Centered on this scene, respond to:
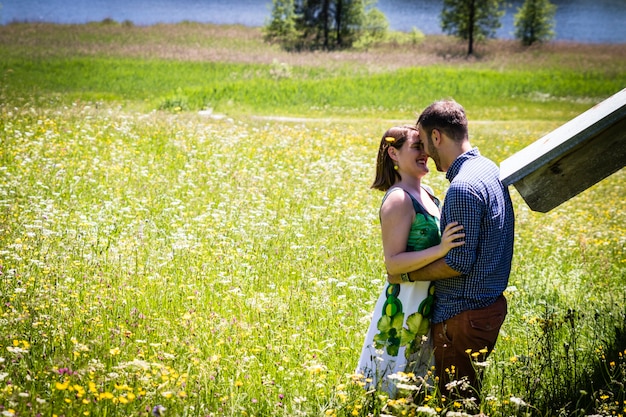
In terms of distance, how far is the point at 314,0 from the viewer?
5384 centimetres

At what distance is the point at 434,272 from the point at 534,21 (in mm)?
60519

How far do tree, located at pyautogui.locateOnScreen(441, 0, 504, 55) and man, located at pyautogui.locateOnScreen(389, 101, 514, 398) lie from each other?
52741 millimetres

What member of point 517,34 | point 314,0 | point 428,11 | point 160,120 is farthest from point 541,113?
point 428,11

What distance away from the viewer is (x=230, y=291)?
4.85m

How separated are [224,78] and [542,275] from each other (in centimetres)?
2428

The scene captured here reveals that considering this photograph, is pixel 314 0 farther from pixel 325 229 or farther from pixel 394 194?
pixel 394 194

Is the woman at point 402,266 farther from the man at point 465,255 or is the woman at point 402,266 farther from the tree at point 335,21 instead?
the tree at point 335,21

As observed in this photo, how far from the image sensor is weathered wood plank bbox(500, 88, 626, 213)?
3428 millimetres

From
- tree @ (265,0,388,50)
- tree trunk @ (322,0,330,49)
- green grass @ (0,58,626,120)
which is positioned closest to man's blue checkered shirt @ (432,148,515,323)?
green grass @ (0,58,626,120)

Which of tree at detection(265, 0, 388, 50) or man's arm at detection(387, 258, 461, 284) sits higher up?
tree at detection(265, 0, 388, 50)

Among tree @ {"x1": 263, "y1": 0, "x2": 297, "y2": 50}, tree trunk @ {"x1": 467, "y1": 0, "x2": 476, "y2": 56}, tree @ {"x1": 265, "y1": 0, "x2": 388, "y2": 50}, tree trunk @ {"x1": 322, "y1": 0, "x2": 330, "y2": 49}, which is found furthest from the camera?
tree trunk @ {"x1": 467, "y1": 0, "x2": 476, "y2": 56}

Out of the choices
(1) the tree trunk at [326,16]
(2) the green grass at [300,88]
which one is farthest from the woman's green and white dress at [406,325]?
(1) the tree trunk at [326,16]

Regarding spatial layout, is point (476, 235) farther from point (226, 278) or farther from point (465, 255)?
point (226, 278)

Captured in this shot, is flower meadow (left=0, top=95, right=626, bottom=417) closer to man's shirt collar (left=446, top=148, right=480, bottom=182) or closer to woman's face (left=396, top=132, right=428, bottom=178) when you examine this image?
man's shirt collar (left=446, top=148, right=480, bottom=182)
